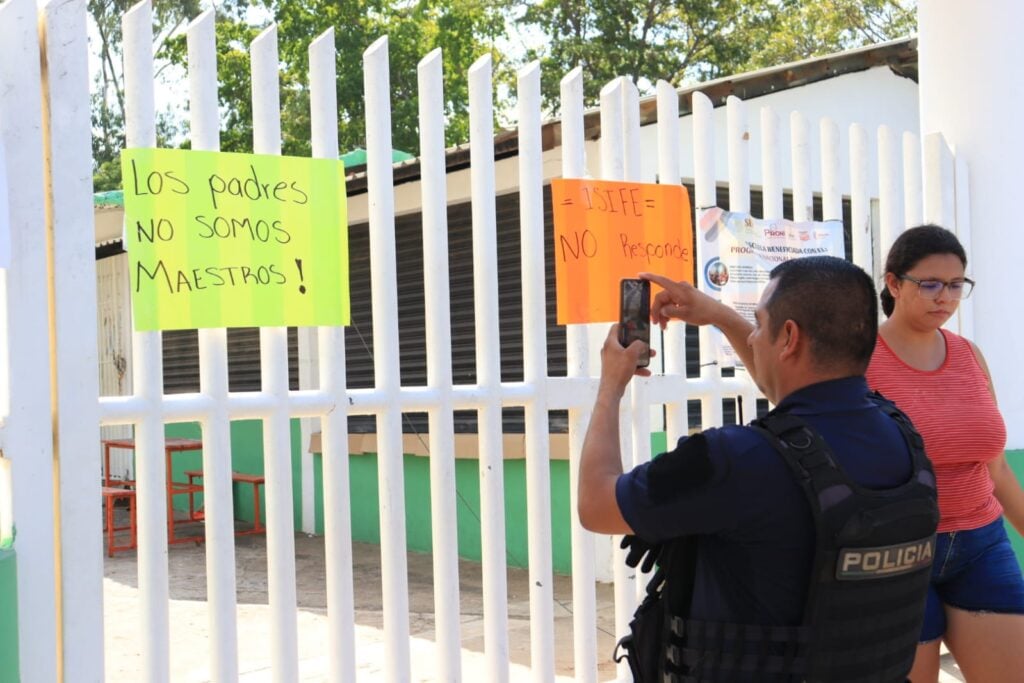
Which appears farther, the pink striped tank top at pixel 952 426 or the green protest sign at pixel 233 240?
the pink striped tank top at pixel 952 426

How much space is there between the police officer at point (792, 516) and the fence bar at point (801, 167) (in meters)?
2.56

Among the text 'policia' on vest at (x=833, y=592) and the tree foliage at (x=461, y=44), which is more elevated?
the tree foliage at (x=461, y=44)

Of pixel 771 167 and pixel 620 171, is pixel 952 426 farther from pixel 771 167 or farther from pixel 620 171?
pixel 771 167

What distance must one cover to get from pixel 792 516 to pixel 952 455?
1416 mm

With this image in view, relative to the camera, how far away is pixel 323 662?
605 cm

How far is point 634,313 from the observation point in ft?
8.95

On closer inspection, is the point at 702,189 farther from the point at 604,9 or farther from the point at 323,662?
the point at 604,9

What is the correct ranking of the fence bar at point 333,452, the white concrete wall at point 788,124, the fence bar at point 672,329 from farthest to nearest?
1. the white concrete wall at point 788,124
2. the fence bar at point 672,329
3. the fence bar at point 333,452

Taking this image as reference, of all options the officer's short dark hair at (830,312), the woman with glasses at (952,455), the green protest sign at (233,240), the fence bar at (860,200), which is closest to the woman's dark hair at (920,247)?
the woman with glasses at (952,455)

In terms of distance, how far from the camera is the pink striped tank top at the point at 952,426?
3299 millimetres

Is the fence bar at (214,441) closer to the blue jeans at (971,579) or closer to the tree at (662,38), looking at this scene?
the blue jeans at (971,579)

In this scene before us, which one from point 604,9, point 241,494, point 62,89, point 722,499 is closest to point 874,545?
point 722,499

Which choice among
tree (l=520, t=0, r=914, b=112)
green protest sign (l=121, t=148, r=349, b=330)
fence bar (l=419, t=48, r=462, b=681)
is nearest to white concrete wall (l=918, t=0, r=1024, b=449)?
fence bar (l=419, t=48, r=462, b=681)

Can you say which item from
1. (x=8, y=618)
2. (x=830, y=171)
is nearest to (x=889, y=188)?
(x=830, y=171)
